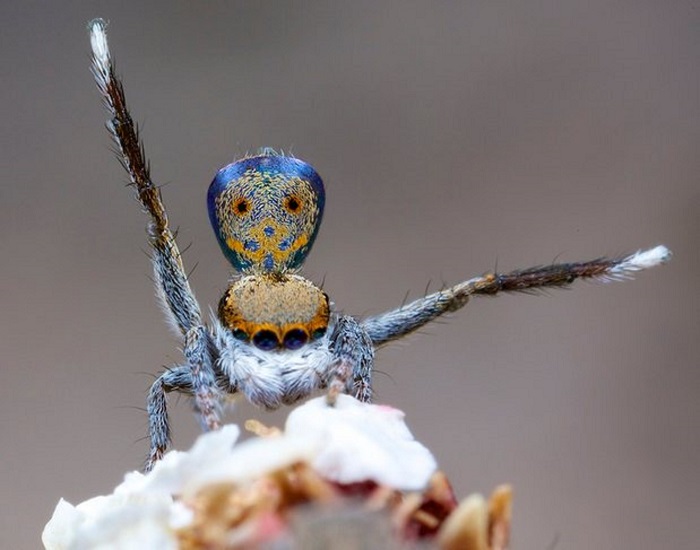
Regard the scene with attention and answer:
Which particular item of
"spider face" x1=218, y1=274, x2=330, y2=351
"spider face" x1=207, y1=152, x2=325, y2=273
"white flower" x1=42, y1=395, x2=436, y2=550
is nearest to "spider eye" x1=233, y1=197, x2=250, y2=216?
"spider face" x1=207, y1=152, x2=325, y2=273

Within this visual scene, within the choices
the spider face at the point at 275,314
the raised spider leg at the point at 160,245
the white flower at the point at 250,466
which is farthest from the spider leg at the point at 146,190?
the white flower at the point at 250,466

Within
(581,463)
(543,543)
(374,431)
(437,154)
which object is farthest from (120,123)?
(437,154)

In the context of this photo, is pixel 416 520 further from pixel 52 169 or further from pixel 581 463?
pixel 52 169

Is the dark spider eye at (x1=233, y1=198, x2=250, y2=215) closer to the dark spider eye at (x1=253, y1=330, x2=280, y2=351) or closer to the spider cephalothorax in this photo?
the spider cephalothorax

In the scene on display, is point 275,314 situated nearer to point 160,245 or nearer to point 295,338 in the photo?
point 295,338

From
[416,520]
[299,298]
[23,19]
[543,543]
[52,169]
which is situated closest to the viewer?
[416,520]

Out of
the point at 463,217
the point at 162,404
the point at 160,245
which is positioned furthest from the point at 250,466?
the point at 463,217

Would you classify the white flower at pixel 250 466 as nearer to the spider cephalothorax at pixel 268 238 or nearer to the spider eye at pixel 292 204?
the spider cephalothorax at pixel 268 238
